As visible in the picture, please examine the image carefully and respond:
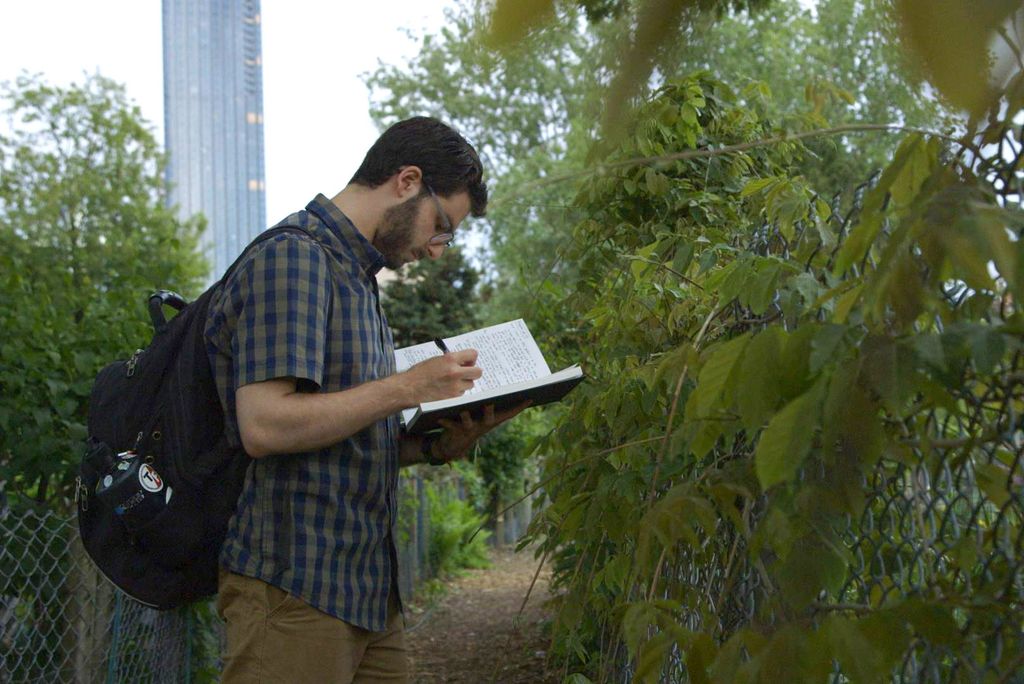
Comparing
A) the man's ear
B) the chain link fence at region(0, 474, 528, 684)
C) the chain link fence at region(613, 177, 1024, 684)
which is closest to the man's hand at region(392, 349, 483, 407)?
the man's ear

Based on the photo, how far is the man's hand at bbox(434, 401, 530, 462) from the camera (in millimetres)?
2326

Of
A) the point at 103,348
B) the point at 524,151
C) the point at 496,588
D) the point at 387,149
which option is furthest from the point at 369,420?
the point at 524,151

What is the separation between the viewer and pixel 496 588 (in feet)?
33.7

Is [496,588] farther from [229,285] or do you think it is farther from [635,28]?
Result: [635,28]

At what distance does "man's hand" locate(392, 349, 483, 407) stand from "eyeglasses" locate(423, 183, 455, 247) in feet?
1.12

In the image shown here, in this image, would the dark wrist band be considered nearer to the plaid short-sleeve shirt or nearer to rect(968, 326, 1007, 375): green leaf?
the plaid short-sleeve shirt

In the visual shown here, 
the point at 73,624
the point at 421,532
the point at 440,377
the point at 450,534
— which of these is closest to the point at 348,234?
the point at 440,377

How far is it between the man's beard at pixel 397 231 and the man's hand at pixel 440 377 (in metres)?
0.30

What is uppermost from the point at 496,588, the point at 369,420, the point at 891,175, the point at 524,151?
the point at 524,151

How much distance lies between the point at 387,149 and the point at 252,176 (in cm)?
36

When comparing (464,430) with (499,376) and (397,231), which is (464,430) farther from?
(397,231)

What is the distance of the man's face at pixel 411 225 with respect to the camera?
7.17 ft

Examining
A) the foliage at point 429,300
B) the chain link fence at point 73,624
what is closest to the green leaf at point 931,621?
the chain link fence at point 73,624

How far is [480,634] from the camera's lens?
716 centimetres
